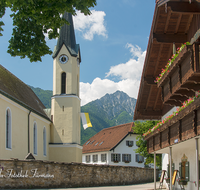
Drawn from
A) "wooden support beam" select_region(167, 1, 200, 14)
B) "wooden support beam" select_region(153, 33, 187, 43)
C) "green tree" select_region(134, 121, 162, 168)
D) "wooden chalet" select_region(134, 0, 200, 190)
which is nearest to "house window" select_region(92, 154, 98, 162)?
"green tree" select_region(134, 121, 162, 168)

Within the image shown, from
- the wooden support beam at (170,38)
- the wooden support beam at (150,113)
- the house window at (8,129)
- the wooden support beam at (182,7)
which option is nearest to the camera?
the wooden support beam at (182,7)

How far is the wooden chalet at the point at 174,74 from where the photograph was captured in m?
10.0

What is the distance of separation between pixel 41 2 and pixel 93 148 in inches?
1866

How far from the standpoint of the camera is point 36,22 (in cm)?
989

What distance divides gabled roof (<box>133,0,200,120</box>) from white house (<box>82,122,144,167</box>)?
1232 inches

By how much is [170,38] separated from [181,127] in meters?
4.72

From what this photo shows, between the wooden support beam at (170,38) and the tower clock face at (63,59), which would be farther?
the tower clock face at (63,59)

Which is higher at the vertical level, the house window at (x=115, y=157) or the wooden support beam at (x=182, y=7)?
the wooden support beam at (x=182, y=7)

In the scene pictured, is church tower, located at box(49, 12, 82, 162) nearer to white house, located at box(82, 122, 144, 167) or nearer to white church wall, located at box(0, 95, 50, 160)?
white church wall, located at box(0, 95, 50, 160)

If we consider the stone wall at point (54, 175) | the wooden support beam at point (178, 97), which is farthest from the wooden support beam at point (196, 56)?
the stone wall at point (54, 175)

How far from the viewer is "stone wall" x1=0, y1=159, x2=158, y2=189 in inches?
743

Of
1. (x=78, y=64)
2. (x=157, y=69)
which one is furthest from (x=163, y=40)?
(x=78, y=64)

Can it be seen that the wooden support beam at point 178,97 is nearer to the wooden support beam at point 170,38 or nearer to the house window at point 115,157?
the wooden support beam at point 170,38

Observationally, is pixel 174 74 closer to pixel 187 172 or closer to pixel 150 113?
pixel 187 172
